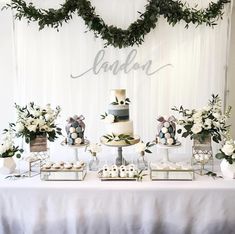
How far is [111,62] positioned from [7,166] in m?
1.78

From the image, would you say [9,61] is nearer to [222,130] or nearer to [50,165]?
[50,165]

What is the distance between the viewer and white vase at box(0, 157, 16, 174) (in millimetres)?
1979

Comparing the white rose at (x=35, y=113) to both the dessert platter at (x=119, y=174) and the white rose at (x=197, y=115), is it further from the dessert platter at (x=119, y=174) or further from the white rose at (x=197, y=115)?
the white rose at (x=197, y=115)

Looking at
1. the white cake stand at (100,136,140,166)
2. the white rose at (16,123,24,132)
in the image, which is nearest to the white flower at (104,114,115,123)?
the white cake stand at (100,136,140,166)

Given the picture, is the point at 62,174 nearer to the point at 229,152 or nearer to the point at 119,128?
the point at 119,128

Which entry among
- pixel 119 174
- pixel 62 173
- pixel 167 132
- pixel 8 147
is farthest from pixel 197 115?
pixel 8 147

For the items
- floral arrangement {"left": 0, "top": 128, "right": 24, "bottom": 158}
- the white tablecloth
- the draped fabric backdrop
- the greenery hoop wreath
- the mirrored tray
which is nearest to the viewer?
the white tablecloth

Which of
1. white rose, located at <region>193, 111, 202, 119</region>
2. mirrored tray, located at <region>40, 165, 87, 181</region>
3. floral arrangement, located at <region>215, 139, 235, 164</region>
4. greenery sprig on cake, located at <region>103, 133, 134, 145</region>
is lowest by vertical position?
mirrored tray, located at <region>40, 165, 87, 181</region>

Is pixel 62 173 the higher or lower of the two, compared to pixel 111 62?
lower

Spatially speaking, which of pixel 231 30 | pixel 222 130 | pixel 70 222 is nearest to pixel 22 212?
pixel 70 222

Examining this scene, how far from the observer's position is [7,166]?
78.1 inches

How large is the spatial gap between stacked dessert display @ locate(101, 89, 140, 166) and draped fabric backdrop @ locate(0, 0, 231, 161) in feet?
4.39

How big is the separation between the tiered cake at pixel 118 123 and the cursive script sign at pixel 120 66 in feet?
4.39

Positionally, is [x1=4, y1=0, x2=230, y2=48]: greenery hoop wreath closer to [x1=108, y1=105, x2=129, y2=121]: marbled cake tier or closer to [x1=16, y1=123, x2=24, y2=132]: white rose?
[x1=108, y1=105, x2=129, y2=121]: marbled cake tier
